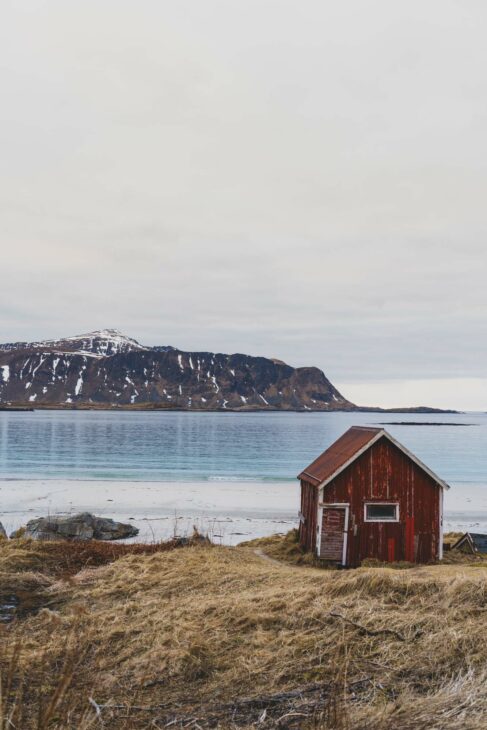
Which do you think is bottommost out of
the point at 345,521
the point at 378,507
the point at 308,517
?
the point at 308,517

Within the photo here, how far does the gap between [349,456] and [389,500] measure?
82.5 inches

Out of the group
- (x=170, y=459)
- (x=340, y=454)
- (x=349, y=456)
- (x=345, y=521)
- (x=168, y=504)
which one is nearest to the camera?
(x=345, y=521)

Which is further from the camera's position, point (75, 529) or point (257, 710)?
point (75, 529)

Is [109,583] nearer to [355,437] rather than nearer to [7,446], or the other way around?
[355,437]

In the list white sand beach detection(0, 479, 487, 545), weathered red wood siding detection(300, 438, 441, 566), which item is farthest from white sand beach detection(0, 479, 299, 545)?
weathered red wood siding detection(300, 438, 441, 566)

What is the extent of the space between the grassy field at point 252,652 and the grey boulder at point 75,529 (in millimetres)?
12572

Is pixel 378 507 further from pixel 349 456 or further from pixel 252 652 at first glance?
pixel 252 652

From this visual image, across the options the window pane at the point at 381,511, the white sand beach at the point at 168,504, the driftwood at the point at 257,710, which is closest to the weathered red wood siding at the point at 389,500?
the window pane at the point at 381,511

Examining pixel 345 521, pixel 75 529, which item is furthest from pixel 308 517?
pixel 75 529

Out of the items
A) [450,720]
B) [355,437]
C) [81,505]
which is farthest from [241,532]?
[450,720]

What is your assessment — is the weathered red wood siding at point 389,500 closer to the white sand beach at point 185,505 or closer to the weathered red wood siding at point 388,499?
the weathered red wood siding at point 388,499

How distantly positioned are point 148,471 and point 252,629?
163ft

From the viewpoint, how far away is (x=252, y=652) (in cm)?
857

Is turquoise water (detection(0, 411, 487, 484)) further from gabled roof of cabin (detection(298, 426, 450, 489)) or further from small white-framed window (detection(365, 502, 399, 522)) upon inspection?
small white-framed window (detection(365, 502, 399, 522))
